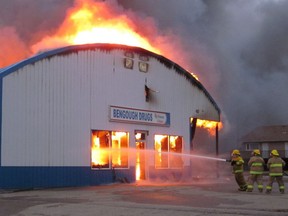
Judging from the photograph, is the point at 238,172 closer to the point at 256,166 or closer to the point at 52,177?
the point at 256,166

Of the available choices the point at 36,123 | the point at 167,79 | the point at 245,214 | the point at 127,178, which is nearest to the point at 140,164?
the point at 127,178

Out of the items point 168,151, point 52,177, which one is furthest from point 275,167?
point 52,177

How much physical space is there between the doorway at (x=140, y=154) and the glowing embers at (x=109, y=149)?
970 mm

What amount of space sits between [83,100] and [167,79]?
6020 millimetres

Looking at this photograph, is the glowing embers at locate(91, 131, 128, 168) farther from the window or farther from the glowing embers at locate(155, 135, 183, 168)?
the window

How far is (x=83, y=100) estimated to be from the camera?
2100 centimetres

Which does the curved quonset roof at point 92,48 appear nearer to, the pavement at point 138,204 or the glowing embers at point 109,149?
the glowing embers at point 109,149

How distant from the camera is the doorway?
78.4ft

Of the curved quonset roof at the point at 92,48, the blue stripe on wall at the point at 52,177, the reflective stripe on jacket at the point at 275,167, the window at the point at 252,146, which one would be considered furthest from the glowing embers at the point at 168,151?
the window at the point at 252,146

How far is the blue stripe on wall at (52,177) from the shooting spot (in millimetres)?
18062

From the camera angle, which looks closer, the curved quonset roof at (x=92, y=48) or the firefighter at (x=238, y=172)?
the curved quonset roof at (x=92, y=48)

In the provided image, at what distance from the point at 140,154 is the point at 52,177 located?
583 cm

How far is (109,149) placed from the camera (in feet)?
73.2

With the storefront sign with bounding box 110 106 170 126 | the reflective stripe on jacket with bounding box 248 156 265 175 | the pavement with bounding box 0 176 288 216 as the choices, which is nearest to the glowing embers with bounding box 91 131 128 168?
the storefront sign with bounding box 110 106 170 126
